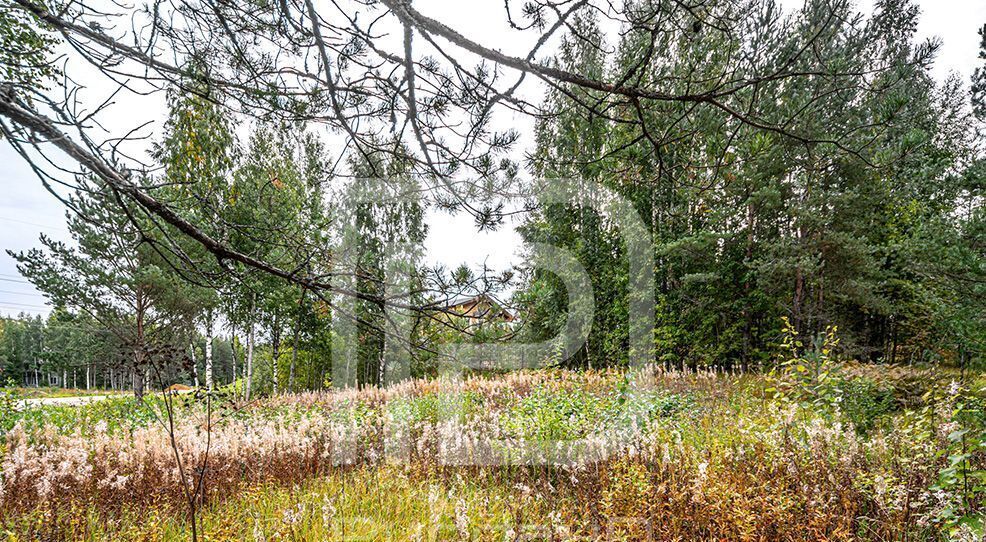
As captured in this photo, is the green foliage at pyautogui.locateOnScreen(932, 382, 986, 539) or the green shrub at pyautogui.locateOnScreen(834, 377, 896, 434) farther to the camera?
the green shrub at pyautogui.locateOnScreen(834, 377, 896, 434)

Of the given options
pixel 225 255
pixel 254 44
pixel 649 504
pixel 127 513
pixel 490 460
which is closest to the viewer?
pixel 225 255

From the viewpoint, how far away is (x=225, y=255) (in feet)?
5.72

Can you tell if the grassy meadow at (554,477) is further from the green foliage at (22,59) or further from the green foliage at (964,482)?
the green foliage at (22,59)

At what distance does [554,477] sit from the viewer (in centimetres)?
400

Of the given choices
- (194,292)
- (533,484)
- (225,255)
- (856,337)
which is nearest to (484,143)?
(225,255)

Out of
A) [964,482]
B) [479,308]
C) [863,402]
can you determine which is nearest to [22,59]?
[479,308]

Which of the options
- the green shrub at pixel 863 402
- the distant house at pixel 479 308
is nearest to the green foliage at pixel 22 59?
the distant house at pixel 479 308

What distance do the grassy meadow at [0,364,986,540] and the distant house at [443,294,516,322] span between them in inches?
44.9

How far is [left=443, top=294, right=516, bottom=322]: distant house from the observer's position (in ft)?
Result: 5.49

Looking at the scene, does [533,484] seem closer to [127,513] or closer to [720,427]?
[720,427]

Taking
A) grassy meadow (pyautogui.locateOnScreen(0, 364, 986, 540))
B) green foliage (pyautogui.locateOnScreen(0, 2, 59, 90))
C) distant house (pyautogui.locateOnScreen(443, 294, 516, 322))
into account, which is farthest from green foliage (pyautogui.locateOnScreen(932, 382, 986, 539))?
green foliage (pyautogui.locateOnScreen(0, 2, 59, 90))

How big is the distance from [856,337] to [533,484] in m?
12.2

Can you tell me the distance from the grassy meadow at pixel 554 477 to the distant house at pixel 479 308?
44.9 inches

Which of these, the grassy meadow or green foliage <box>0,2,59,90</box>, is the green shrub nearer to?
the grassy meadow
